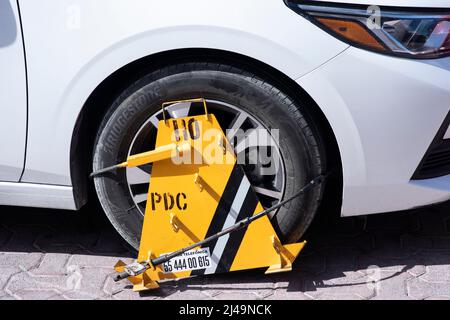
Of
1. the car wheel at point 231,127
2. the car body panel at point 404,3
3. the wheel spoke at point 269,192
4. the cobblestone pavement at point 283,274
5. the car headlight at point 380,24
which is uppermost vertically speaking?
the car body panel at point 404,3

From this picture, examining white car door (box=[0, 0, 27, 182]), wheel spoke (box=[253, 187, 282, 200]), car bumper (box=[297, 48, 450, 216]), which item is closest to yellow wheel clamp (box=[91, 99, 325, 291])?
Answer: wheel spoke (box=[253, 187, 282, 200])

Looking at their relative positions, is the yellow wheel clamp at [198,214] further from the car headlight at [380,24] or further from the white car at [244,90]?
the car headlight at [380,24]

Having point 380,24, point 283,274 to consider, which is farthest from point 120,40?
point 283,274

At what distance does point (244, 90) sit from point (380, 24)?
520 millimetres

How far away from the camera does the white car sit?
8.50ft

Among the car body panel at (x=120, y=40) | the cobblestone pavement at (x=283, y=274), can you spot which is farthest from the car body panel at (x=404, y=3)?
the cobblestone pavement at (x=283, y=274)

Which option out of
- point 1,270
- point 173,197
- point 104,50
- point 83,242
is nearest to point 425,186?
point 173,197

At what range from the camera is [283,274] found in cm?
301

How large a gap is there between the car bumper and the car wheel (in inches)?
5.2

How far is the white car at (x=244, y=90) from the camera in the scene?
259 centimetres

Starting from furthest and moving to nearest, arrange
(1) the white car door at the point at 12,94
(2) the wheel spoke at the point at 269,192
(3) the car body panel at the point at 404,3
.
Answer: (2) the wheel spoke at the point at 269,192
(1) the white car door at the point at 12,94
(3) the car body panel at the point at 404,3

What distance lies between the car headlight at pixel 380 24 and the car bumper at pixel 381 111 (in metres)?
0.04

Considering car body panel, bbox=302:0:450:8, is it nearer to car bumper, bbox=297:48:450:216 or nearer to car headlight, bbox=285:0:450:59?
car headlight, bbox=285:0:450:59

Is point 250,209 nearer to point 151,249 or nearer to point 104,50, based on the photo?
point 151,249
